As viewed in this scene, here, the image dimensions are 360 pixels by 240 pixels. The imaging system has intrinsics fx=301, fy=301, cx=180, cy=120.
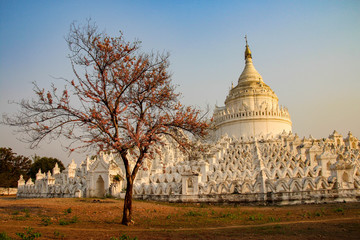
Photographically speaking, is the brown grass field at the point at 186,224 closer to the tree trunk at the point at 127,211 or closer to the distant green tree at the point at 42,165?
the tree trunk at the point at 127,211

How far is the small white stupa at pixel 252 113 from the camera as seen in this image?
53219mm

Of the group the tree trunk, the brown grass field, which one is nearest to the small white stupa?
the brown grass field

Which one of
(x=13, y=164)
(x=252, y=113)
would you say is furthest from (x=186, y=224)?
(x=13, y=164)

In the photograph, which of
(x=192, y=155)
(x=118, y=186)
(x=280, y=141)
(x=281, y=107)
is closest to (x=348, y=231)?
(x=192, y=155)

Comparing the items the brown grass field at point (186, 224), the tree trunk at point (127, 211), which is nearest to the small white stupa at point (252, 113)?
the brown grass field at point (186, 224)

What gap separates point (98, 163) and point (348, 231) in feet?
70.9

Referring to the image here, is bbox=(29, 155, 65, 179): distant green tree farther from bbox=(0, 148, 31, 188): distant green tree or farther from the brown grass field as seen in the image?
the brown grass field

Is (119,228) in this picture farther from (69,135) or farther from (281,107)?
(281,107)

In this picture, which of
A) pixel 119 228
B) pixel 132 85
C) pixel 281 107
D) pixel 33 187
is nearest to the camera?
pixel 119 228

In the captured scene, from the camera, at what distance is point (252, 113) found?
53531 millimetres

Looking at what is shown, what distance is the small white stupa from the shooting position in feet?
175

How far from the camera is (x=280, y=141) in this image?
3816cm

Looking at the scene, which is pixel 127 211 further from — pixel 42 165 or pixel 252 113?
pixel 42 165

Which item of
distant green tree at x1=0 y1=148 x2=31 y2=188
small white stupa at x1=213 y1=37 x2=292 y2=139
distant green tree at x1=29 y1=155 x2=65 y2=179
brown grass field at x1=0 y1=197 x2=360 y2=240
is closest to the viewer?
brown grass field at x1=0 y1=197 x2=360 y2=240
